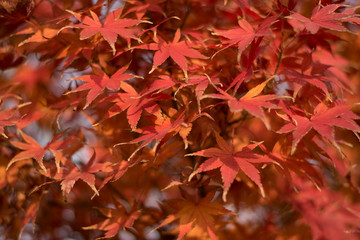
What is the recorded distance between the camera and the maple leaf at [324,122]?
0.67 m

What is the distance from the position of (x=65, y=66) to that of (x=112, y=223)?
41 centimetres

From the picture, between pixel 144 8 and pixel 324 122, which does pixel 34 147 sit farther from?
pixel 324 122

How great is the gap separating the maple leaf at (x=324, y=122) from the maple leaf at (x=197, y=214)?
0.25m

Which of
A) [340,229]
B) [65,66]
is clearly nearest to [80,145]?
[65,66]

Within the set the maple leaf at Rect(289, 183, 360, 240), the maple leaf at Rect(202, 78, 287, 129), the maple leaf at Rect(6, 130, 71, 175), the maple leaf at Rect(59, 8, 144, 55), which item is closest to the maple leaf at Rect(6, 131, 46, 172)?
the maple leaf at Rect(6, 130, 71, 175)

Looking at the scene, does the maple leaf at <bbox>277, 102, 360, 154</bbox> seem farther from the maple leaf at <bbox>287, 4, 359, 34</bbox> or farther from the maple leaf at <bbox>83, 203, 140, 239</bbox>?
the maple leaf at <bbox>83, 203, 140, 239</bbox>

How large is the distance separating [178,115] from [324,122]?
298mm

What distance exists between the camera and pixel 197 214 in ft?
2.75

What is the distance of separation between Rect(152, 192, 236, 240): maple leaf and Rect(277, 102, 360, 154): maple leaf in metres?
0.25

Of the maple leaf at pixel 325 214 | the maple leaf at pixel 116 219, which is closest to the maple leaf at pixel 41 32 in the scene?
the maple leaf at pixel 116 219

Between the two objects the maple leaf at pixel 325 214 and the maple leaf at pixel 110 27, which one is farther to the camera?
the maple leaf at pixel 325 214

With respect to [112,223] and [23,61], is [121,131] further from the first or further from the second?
[23,61]

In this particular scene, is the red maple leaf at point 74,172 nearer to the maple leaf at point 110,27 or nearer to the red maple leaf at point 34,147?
the red maple leaf at point 34,147

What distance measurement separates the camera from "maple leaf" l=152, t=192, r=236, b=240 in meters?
0.81
